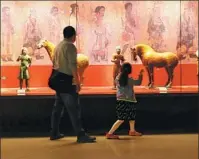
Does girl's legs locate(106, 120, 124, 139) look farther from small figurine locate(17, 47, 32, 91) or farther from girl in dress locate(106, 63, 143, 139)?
small figurine locate(17, 47, 32, 91)

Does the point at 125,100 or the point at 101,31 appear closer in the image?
the point at 125,100

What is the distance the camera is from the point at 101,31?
930 centimetres

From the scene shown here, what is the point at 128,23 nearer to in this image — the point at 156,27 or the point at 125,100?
the point at 156,27

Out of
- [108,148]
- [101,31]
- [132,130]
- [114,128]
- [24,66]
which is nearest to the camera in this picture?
[108,148]

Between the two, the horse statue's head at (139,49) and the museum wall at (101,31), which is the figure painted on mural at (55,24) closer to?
the museum wall at (101,31)

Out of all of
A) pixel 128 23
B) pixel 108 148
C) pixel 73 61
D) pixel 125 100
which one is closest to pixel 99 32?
pixel 128 23

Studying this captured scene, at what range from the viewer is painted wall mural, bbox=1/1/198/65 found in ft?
29.9

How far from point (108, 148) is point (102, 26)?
9.48ft

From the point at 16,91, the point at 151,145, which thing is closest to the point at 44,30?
the point at 16,91

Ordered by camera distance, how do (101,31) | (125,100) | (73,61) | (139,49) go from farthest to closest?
(101,31) → (139,49) → (125,100) → (73,61)

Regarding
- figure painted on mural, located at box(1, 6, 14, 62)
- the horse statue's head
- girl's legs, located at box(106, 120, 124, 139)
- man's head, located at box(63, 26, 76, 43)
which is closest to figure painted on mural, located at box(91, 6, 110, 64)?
the horse statue's head

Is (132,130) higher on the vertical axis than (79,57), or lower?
lower

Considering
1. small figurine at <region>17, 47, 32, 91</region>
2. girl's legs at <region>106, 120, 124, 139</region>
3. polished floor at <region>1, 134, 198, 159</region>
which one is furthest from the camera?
small figurine at <region>17, 47, 32, 91</region>

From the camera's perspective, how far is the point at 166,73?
9047mm
